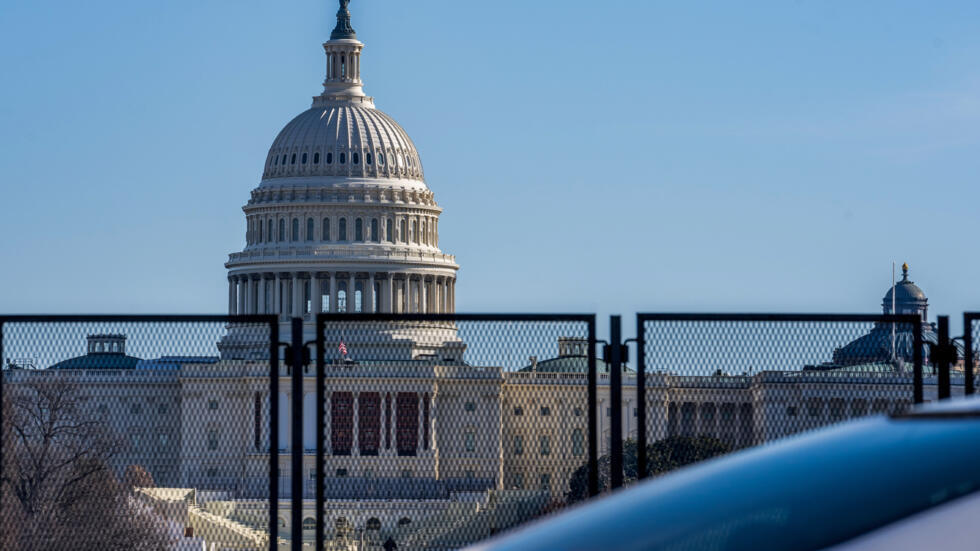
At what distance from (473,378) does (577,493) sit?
7.36 ft

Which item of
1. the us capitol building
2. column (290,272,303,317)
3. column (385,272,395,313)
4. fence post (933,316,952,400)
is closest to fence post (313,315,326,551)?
the us capitol building

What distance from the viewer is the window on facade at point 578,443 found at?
583 inches

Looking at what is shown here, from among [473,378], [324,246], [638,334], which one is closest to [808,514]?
[638,334]

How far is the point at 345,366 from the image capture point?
15.1 metres

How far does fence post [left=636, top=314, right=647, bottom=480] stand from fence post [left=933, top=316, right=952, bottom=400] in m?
2.47

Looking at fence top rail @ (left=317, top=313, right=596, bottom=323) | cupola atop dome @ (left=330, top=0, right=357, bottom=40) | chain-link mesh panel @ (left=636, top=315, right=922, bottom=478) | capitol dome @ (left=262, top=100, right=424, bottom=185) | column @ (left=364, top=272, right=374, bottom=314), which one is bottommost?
chain-link mesh panel @ (left=636, top=315, right=922, bottom=478)

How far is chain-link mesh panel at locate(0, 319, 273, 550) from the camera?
13.9m

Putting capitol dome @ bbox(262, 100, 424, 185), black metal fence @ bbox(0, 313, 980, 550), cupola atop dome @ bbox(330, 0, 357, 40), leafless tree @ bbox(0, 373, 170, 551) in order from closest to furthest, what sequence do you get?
black metal fence @ bbox(0, 313, 980, 550) < leafless tree @ bbox(0, 373, 170, 551) < capitol dome @ bbox(262, 100, 424, 185) < cupola atop dome @ bbox(330, 0, 357, 40)

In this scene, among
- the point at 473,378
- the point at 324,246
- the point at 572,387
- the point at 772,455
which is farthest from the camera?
the point at 324,246

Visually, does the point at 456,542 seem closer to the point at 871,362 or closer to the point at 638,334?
the point at 638,334

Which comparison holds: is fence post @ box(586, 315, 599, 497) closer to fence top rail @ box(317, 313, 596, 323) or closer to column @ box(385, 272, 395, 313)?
fence top rail @ box(317, 313, 596, 323)

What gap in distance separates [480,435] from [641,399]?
1.79m

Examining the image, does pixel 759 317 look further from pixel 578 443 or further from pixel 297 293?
pixel 297 293

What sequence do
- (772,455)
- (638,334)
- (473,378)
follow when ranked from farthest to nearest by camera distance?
(473,378) < (638,334) < (772,455)
